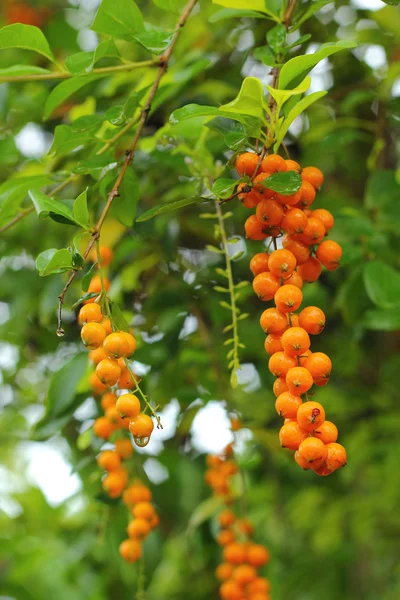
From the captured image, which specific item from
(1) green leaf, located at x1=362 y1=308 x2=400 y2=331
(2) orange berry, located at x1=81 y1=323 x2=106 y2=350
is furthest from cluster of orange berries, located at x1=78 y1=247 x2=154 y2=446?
(1) green leaf, located at x1=362 y1=308 x2=400 y2=331

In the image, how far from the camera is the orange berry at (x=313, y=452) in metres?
0.47

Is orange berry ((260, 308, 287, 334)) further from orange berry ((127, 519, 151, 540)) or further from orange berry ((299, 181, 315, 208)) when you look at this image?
orange berry ((127, 519, 151, 540))

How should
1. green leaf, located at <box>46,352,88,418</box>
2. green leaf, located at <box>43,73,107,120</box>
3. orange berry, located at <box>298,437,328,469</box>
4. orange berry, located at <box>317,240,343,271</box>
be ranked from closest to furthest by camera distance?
orange berry, located at <box>298,437,328,469</box>, orange berry, located at <box>317,240,343,271</box>, green leaf, located at <box>43,73,107,120</box>, green leaf, located at <box>46,352,88,418</box>

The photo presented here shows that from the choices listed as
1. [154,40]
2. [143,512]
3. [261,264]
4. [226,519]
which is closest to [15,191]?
[154,40]

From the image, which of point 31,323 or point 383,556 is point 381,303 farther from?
point 383,556

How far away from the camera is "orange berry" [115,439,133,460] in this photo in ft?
2.85

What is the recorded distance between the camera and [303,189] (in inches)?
21.6

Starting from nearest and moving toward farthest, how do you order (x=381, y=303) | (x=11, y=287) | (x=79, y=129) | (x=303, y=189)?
(x=303, y=189) < (x=79, y=129) < (x=381, y=303) < (x=11, y=287)

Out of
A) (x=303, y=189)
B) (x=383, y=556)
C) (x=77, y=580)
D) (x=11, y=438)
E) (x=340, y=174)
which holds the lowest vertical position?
(x=383, y=556)

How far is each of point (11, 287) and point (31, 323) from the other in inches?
4.3

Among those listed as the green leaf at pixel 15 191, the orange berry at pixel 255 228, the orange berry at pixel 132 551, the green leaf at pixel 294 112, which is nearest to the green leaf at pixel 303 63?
the green leaf at pixel 294 112

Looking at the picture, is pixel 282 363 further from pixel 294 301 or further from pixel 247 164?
pixel 247 164

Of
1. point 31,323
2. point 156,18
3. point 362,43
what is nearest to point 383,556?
point 31,323

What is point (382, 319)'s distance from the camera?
0.98 m
